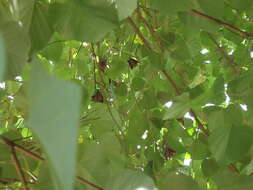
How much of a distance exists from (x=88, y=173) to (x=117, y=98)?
0.71 m

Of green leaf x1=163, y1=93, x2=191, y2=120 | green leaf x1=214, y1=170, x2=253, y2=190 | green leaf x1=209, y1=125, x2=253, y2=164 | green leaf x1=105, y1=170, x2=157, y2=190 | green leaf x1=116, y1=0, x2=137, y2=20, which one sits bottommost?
green leaf x1=214, y1=170, x2=253, y2=190

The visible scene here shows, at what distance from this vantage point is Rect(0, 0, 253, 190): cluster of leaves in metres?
0.17

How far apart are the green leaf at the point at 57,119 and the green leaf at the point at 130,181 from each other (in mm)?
245

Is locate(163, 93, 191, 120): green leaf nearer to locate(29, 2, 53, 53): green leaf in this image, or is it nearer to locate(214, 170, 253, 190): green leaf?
locate(214, 170, 253, 190): green leaf

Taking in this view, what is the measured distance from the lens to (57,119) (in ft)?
0.54

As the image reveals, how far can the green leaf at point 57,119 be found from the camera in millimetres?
156

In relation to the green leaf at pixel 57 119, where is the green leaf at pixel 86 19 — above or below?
above

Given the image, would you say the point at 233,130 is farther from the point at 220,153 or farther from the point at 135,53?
the point at 135,53

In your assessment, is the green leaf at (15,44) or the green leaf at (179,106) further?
the green leaf at (179,106)

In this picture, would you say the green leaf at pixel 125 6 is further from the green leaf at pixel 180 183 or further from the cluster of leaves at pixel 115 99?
the green leaf at pixel 180 183

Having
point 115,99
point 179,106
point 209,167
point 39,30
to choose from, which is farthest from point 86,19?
point 115,99

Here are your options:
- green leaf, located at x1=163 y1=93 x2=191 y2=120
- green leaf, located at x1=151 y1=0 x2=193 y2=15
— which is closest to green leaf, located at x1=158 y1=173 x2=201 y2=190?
green leaf, located at x1=163 y1=93 x2=191 y2=120

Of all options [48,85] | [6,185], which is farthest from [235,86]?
[48,85]

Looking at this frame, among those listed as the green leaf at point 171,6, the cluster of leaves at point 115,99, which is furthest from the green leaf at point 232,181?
the green leaf at point 171,6
